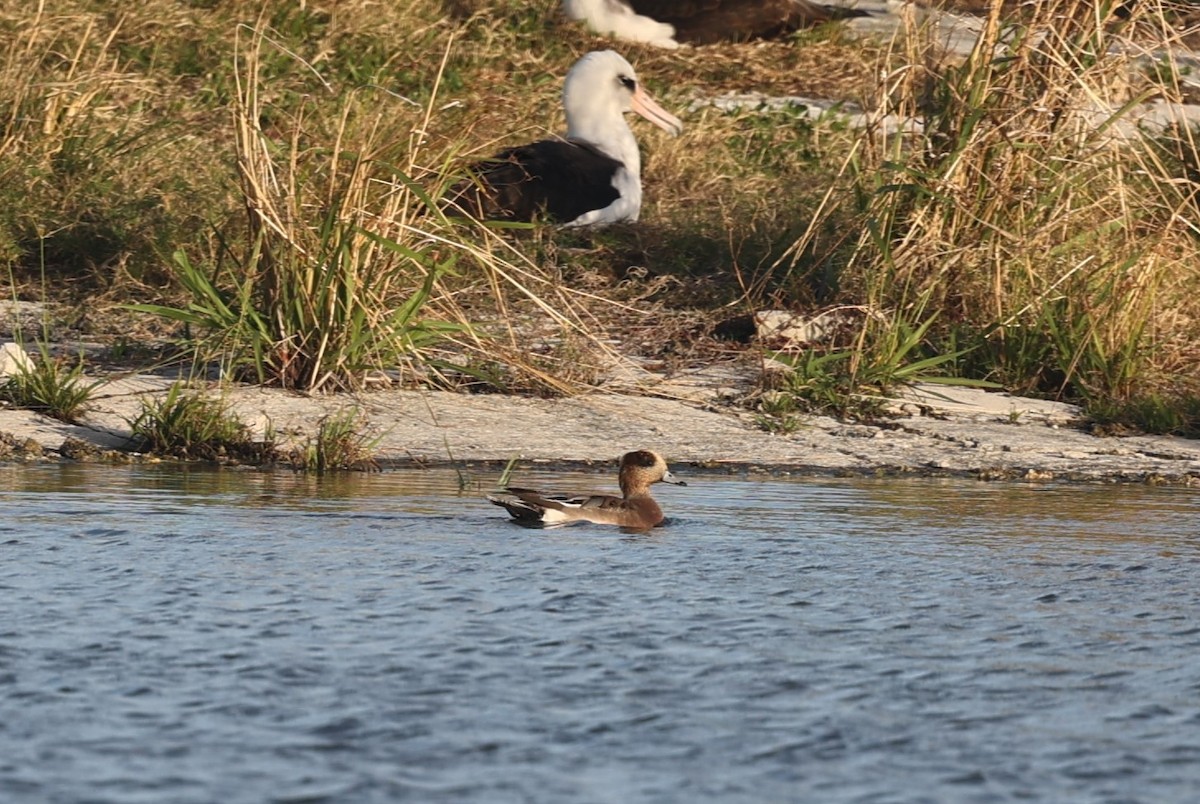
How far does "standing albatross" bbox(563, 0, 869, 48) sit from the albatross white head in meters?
3.93

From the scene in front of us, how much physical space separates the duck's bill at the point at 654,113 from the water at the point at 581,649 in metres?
6.12

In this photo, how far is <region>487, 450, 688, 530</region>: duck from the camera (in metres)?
6.24

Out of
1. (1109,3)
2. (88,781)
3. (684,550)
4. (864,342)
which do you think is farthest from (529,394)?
(88,781)

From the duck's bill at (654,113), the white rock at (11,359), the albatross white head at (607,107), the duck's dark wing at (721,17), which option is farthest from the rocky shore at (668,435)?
the duck's dark wing at (721,17)

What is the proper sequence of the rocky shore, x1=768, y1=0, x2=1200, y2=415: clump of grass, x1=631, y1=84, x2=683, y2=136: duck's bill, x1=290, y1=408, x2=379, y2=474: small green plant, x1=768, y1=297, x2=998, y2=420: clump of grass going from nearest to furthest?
x1=290, y1=408, x2=379, y2=474: small green plant, the rocky shore, x1=768, y1=297, x2=998, y2=420: clump of grass, x1=768, y1=0, x2=1200, y2=415: clump of grass, x1=631, y1=84, x2=683, y2=136: duck's bill

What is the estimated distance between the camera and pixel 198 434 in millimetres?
7449

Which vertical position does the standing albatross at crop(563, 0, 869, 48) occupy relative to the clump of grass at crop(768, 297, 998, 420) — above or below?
above

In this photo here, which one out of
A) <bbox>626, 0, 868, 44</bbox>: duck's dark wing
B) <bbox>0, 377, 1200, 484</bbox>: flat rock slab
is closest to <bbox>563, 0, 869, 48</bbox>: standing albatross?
<bbox>626, 0, 868, 44</bbox>: duck's dark wing

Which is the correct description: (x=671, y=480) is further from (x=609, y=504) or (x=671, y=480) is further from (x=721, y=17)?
(x=721, y=17)

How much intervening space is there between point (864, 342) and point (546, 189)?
3.00 m

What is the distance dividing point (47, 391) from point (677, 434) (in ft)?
7.90

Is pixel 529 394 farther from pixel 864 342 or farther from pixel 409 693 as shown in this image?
pixel 409 693

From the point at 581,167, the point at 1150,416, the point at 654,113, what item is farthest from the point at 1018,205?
the point at 654,113

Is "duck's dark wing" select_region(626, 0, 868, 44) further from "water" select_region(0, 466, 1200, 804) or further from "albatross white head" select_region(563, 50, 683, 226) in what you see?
"water" select_region(0, 466, 1200, 804)
